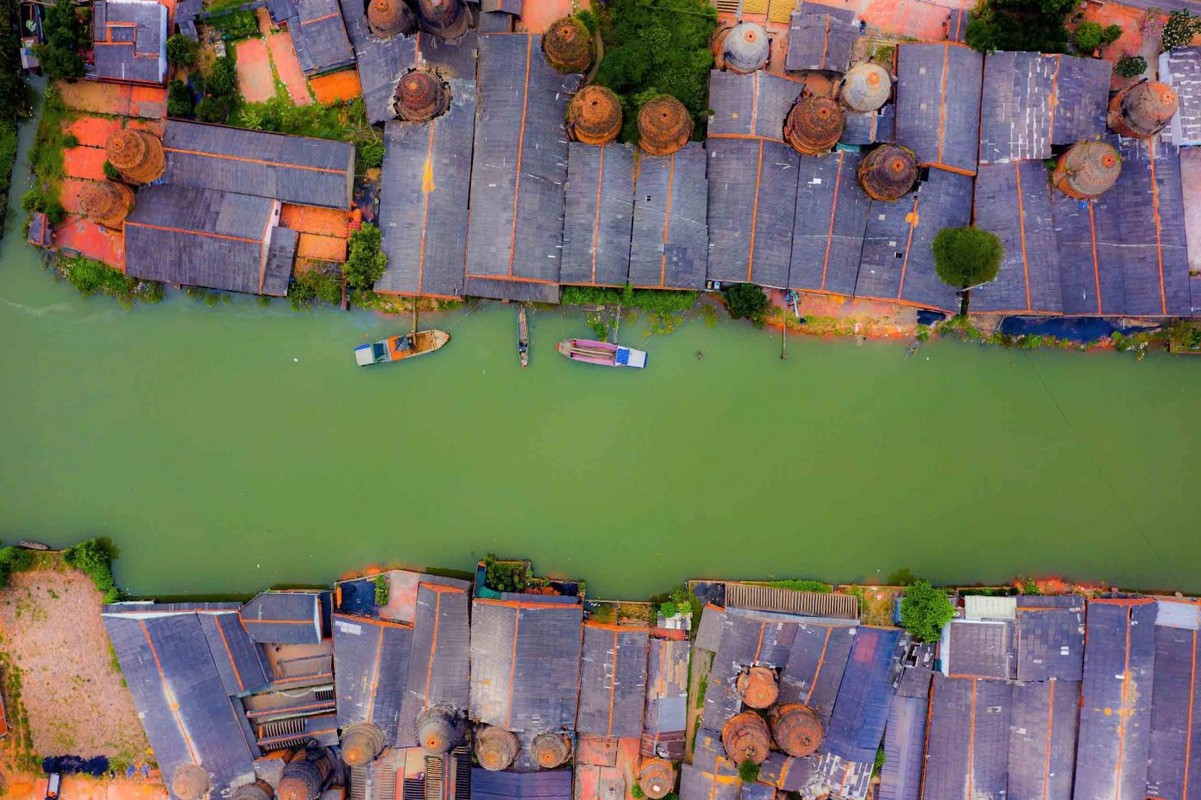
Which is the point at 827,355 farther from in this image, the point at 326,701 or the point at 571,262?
the point at 326,701

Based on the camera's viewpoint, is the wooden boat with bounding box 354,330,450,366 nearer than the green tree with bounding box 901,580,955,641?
No

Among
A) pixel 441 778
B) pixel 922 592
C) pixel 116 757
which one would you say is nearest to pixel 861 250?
pixel 922 592

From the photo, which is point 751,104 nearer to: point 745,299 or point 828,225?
point 828,225

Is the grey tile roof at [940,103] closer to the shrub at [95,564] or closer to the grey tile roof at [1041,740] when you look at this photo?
the grey tile roof at [1041,740]

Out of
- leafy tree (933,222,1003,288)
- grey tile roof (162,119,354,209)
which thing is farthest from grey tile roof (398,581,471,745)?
leafy tree (933,222,1003,288)

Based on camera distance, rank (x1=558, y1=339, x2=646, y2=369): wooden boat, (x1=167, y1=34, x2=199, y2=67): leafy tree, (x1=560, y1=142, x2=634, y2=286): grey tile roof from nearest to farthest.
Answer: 1. (x1=560, y1=142, x2=634, y2=286): grey tile roof
2. (x1=167, y1=34, x2=199, y2=67): leafy tree
3. (x1=558, y1=339, x2=646, y2=369): wooden boat

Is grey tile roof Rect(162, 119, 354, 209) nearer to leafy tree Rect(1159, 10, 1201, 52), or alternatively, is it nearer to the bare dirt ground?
the bare dirt ground

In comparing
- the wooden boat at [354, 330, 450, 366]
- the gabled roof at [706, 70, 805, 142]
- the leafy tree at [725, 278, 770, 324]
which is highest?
the gabled roof at [706, 70, 805, 142]
